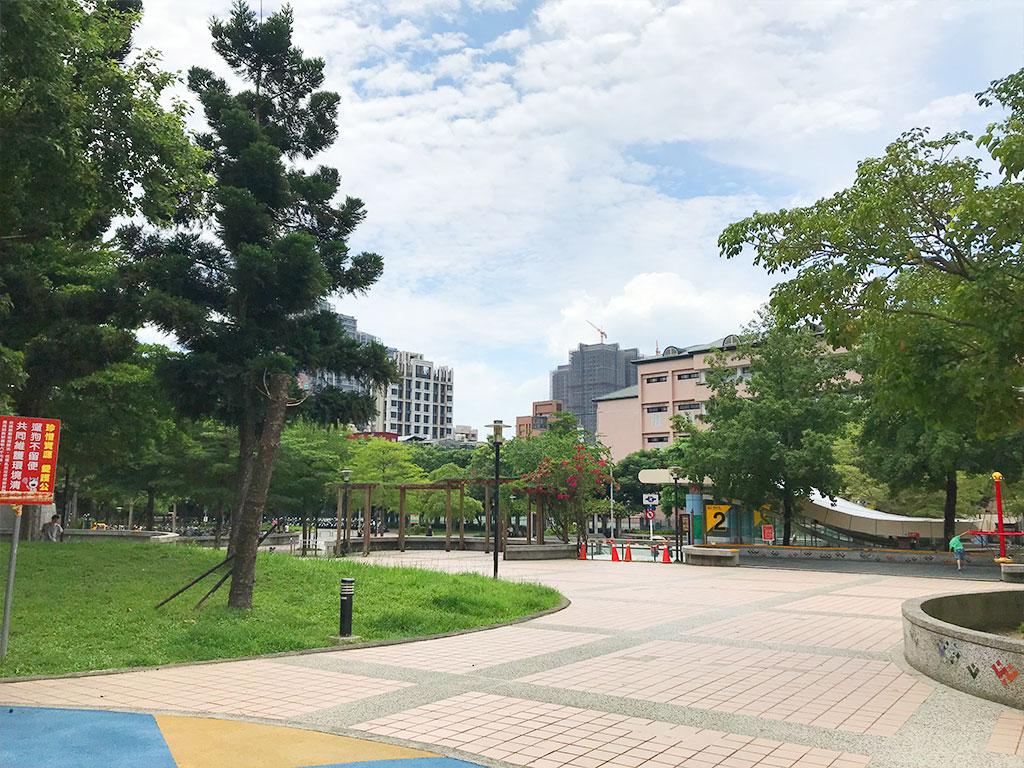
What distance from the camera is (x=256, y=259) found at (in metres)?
19.1

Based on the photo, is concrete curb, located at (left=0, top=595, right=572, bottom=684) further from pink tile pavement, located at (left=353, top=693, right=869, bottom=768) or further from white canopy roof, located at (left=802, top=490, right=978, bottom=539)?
white canopy roof, located at (left=802, top=490, right=978, bottom=539)

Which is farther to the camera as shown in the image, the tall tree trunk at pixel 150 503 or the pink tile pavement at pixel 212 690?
the tall tree trunk at pixel 150 503

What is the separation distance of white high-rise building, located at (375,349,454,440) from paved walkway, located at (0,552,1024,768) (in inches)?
6029

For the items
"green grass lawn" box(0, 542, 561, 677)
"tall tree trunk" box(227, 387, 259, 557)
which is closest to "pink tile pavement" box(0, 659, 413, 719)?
"green grass lawn" box(0, 542, 561, 677)

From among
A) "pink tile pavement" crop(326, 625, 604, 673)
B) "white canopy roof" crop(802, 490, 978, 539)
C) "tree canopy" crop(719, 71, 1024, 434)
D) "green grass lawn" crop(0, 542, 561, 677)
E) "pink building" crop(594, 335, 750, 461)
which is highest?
"pink building" crop(594, 335, 750, 461)

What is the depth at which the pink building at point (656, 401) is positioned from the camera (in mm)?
91312

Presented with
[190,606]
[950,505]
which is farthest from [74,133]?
[950,505]

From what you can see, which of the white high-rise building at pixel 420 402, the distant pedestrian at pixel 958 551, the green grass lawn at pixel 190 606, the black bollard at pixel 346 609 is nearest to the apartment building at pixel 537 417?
the white high-rise building at pixel 420 402

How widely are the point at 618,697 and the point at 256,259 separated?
14.4 m

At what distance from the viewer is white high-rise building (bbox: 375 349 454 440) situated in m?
170

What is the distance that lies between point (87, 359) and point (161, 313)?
1923 millimetres

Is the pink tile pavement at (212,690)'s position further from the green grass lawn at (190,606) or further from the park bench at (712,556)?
the park bench at (712,556)

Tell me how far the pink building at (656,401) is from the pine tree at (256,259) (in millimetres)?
68047

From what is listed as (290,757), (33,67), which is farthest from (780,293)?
(33,67)
